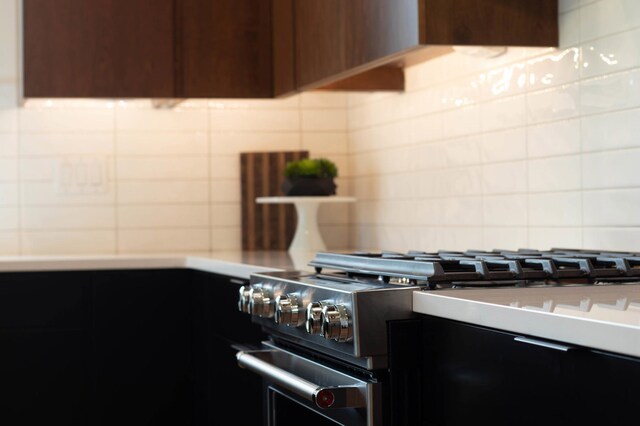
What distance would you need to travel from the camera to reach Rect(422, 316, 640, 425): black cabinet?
1194 mm

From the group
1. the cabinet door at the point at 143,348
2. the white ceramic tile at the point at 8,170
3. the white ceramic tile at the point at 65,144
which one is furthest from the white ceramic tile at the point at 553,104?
the white ceramic tile at the point at 8,170

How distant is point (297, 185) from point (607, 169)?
147 cm

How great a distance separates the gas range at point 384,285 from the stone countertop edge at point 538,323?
Answer: 0.25 ft

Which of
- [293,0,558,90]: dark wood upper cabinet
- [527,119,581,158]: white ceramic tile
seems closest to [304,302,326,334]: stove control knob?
[293,0,558,90]: dark wood upper cabinet

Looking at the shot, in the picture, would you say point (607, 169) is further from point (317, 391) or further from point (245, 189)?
point (245, 189)

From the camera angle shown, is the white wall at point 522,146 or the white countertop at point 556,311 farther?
the white wall at point 522,146

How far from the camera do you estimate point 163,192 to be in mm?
4020

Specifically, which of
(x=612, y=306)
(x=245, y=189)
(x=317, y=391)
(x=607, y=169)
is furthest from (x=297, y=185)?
(x=612, y=306)

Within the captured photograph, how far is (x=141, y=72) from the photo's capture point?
140 inches

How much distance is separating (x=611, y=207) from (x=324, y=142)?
1.90 meters

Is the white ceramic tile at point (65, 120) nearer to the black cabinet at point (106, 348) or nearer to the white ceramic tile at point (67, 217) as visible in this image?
the white ceramic tile at point (67, 217)

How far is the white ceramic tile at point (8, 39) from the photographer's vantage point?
3.92 m

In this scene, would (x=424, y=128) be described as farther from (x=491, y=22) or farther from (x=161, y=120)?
(x=161, y=120)

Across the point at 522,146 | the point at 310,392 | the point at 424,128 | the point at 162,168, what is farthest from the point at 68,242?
the point at 310,392
